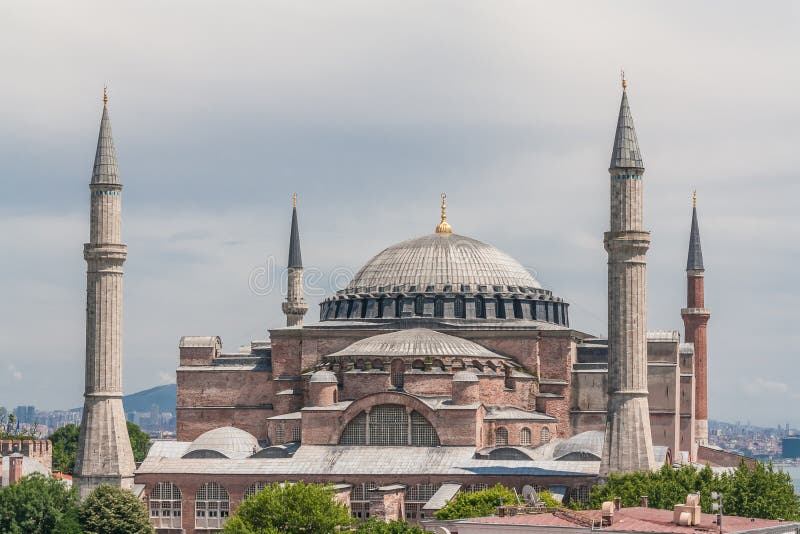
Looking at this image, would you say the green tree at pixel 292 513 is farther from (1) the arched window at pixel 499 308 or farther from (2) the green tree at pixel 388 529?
(1) the arched window at pixel 499 308

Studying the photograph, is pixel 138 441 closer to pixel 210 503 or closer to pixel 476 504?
pixel 210 503

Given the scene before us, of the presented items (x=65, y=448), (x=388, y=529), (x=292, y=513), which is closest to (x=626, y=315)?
(x=388, y=529)

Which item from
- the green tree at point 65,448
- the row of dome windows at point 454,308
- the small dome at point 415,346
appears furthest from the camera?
the green tree at point 65,448

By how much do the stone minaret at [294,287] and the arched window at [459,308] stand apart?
11862 mm

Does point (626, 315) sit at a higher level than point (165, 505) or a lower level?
higher

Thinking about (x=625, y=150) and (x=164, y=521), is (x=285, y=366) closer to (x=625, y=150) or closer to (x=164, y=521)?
(x=164, y=521)

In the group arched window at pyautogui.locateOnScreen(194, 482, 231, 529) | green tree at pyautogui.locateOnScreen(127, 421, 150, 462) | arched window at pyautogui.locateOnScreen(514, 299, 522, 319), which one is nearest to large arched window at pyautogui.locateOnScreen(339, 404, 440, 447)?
arched window at pyautogui.locateOnScreen(194, 482, 231, 529)

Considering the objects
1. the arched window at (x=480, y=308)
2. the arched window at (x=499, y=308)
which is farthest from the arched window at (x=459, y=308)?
the arched window at (x=499, y=308)

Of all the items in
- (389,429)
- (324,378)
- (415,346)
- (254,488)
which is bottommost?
(254,488)

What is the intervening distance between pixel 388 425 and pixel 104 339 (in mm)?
11576

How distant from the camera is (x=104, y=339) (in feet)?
241

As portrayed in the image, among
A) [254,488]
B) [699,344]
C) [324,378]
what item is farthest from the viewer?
[699,344]

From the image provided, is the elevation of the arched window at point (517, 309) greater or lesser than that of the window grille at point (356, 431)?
greater

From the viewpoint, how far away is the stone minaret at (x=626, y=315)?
67500 millimetres
